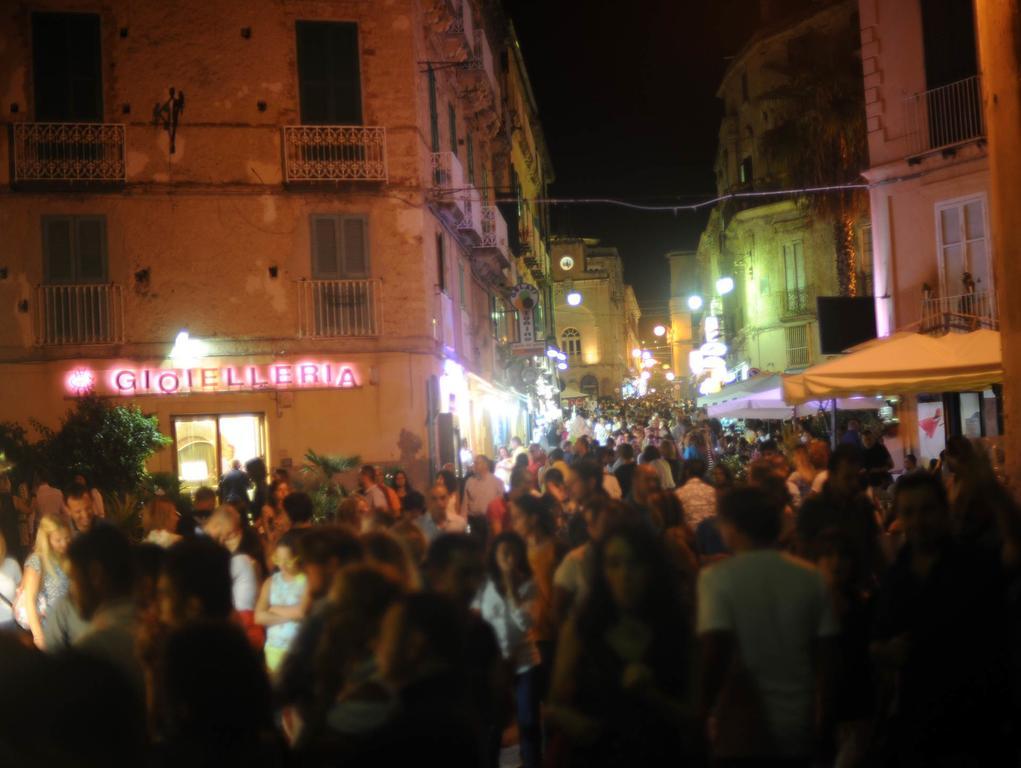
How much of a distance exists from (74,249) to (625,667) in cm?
1829

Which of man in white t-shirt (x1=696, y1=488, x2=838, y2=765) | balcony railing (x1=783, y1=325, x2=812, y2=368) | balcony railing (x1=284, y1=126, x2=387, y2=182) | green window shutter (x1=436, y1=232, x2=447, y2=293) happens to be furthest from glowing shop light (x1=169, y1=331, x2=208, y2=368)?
balcony railing (x1=783, y1=325, x2=812, y2=368)

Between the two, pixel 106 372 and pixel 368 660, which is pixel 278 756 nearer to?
pixel 368 660

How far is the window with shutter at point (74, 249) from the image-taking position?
65.4ft

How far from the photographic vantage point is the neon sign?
20.0 metres

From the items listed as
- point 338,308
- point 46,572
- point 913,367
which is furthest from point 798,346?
point 46,572

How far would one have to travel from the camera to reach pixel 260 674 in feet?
12.1

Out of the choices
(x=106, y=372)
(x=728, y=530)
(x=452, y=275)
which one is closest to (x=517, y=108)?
(x=452, y=275)

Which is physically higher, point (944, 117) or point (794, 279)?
point (944, 117)

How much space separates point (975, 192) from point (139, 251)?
14.5 m

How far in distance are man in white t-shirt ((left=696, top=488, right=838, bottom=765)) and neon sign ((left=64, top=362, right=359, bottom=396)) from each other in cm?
1684

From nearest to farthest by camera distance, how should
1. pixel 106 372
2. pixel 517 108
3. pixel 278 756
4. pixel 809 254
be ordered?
pixel 278 756 → pixel 106 372 → pixel 809 254 → pixel 517 108

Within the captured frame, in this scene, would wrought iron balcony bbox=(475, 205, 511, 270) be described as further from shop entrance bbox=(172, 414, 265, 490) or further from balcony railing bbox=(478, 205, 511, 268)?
shop entrance bbox=(172, 414, 265, 490)

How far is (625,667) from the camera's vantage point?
13.4ft

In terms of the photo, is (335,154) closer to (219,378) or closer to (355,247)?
(355,247)
